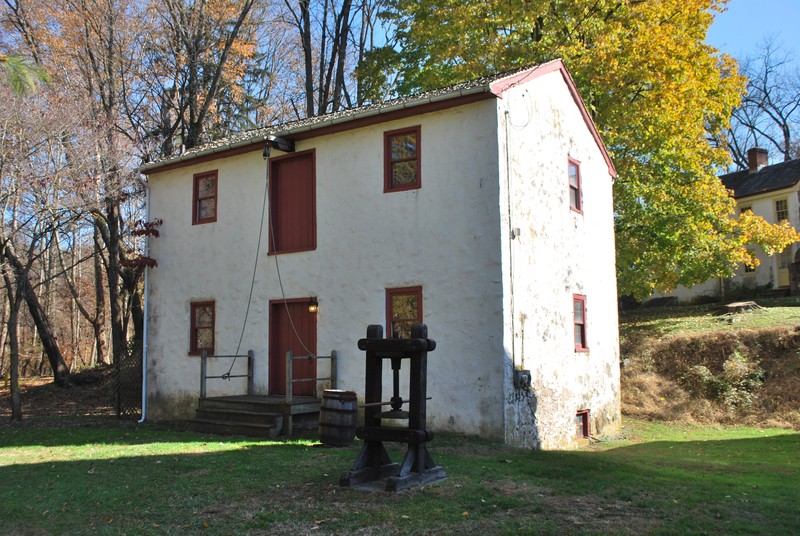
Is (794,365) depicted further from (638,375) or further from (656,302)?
(656,302)

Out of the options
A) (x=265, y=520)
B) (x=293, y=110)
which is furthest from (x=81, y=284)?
(x=265, y=520)

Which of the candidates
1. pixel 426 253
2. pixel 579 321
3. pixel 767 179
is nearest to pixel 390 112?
pixel 426 253

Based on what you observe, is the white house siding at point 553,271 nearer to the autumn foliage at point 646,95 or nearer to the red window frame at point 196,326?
the autumn foliage at point 646,95

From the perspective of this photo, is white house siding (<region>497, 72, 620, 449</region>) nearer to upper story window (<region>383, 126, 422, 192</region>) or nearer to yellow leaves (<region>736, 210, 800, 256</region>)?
upper story window (<region>383, 126, 422, 192</region>)

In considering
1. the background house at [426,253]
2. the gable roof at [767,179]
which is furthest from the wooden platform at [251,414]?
the gable roof at [767,179]

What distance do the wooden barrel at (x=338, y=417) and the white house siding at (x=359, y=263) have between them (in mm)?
2978

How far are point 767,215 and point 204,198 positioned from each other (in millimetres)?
27699

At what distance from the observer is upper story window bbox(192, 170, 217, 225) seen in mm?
16328

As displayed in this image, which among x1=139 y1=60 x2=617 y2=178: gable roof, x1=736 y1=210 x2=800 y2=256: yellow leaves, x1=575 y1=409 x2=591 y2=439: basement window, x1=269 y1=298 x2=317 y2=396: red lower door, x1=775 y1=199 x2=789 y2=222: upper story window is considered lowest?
x1=575 y1=409 x2=591 y2=439: basement window

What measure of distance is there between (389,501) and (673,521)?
2707 millimetres

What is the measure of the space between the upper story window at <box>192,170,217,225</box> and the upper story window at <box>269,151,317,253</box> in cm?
183

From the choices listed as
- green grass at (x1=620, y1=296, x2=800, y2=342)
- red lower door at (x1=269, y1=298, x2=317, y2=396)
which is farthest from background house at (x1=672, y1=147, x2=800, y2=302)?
red lower door at (x1=269, y1=298, x2=317, y2=396)

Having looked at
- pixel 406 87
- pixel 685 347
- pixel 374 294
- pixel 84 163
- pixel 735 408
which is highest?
pixel 406 87

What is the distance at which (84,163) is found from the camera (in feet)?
55.1
